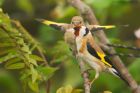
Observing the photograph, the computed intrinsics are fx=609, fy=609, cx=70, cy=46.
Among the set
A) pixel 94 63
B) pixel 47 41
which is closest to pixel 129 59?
pixel 47 41

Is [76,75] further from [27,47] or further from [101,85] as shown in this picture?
[27,47]

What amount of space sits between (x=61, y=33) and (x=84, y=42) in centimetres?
229

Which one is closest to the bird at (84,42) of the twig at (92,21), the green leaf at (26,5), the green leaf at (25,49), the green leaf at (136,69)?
the green leaf at (25,49)

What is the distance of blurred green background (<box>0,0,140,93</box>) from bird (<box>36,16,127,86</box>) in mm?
336

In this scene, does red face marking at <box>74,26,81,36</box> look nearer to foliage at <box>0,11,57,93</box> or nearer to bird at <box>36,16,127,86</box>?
bird at <box>36,16,127,86</box>

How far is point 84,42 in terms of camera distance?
2055 millimetres

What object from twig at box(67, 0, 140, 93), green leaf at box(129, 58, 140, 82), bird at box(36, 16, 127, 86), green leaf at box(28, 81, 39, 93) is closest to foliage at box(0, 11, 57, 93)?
green leaf at box(28, 81, 39, 93)

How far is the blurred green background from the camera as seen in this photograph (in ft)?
10.4

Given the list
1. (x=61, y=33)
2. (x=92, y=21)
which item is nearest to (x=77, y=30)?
(x=92, y=21)

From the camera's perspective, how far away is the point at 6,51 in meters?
2.09

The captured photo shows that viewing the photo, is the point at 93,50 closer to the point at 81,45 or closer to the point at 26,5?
the point at 81,45

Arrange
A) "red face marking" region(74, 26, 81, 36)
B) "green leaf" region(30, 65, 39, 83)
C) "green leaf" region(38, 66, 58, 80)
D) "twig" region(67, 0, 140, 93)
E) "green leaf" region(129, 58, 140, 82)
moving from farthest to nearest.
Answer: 1. "green leaf" region(129, 58, 140, 82)
2. "twig" region(67, 0, 140, 93)
3. "green leaf" region(38, 66, 58, 80)
4. "green leaf" region(30, 65, 39, 83)
5. "red face marking" region(74, 26, 81, 36)

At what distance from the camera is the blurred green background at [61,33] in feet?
10.4

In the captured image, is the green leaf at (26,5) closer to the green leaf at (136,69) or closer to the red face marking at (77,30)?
the green leaf at (136,69)
